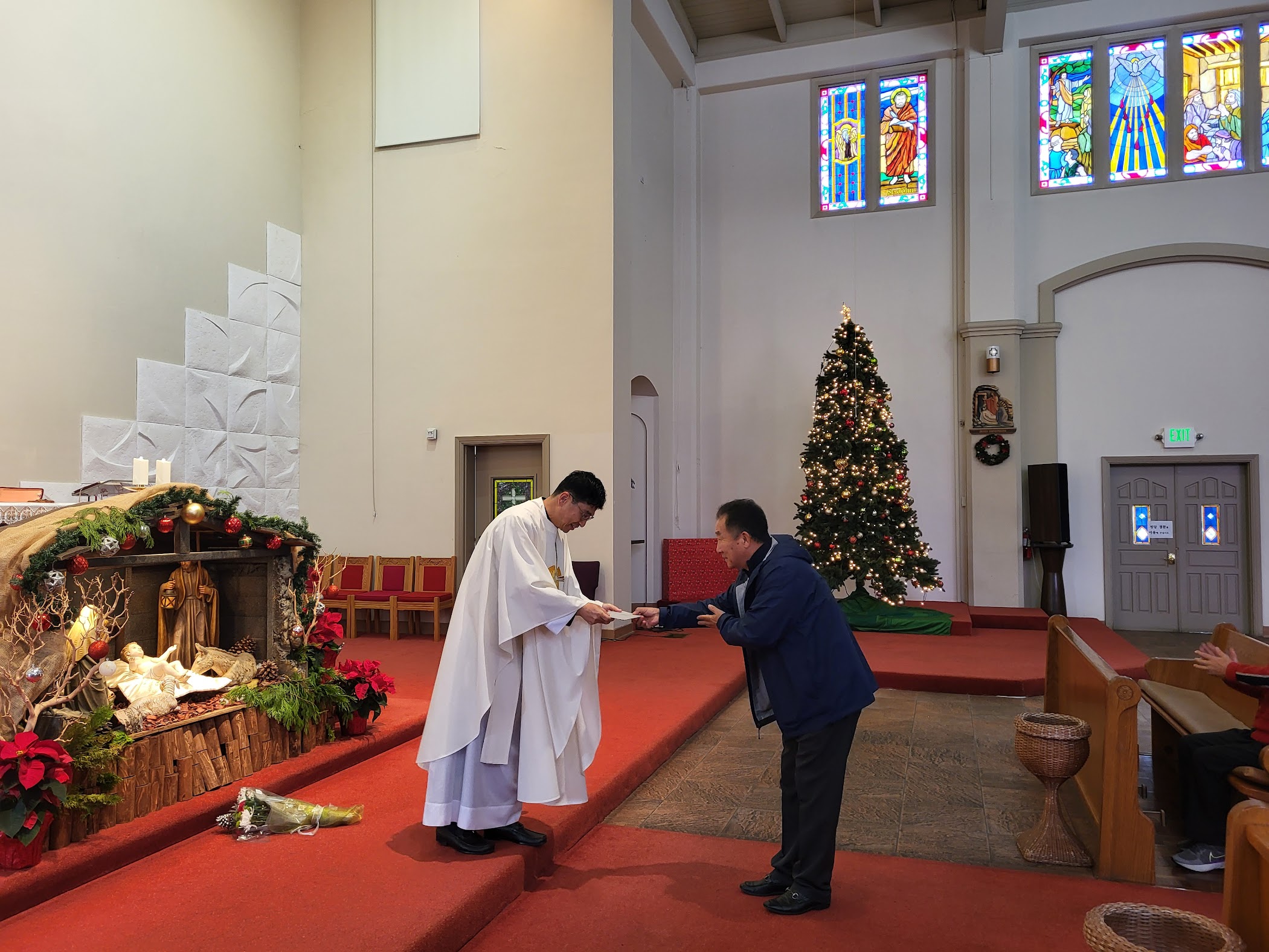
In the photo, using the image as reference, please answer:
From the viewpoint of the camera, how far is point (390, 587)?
920 centimetres

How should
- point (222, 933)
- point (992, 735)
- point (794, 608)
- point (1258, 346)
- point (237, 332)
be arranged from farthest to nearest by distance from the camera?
1. point (1258, 346)
2. point (237, 332)
3. point (992, 735)
4. point (794, 608)
5. point (222, 933)

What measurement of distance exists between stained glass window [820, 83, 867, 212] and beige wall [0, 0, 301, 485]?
646cm

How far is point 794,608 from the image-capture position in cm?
315

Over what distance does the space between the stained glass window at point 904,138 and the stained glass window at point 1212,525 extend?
4.82m

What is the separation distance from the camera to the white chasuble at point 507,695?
3463 millimetres

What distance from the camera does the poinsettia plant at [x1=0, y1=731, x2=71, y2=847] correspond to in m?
3.06

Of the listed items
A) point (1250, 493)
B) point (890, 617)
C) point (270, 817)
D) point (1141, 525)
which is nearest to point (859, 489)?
point (890, 617)

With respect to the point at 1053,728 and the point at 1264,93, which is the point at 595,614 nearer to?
the point at 1053,728

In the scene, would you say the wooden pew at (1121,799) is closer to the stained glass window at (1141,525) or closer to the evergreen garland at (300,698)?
the evergreen garland at (300,698)

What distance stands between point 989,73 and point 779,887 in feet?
33.5

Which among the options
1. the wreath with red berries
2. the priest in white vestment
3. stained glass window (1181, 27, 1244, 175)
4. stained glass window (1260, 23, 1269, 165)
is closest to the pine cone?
the priest in white vestment

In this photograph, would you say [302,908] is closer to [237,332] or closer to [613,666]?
[613,666]

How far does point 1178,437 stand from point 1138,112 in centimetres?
376

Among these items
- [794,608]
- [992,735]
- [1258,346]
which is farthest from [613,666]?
[1258,346]
